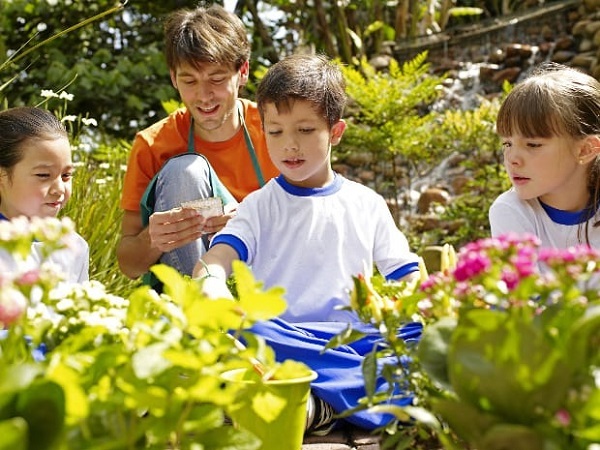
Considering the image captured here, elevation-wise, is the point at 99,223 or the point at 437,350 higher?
the point at 437,350

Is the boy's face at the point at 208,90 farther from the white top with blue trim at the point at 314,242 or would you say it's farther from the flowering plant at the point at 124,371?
the flowering plant at the point at 124,371

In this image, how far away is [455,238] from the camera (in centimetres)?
529

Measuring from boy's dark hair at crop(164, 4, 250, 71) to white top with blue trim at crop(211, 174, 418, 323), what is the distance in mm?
549

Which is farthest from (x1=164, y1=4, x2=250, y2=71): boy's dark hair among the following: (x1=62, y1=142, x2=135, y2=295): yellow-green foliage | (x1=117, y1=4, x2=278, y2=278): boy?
(x1=62, y1=142, x2=135, y2=295): yellow-green foliage

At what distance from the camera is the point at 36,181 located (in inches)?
87.1

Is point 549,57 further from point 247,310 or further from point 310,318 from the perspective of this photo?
point 247,310

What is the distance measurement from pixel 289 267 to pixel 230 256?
0.61 ft

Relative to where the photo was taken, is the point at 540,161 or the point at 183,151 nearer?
the point at 540,161

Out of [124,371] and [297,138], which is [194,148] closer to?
[297,138]

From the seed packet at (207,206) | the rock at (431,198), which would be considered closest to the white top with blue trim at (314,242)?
the seed packet at (207,206)

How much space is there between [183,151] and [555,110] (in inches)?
51.4

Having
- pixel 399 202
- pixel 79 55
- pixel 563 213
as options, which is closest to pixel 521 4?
pixel 399 202

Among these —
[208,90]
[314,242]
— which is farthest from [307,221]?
[208,90]

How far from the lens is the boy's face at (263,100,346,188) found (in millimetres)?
2309
